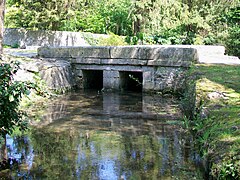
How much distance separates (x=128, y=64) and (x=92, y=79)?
210 centimetres

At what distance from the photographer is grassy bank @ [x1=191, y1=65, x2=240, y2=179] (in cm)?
309

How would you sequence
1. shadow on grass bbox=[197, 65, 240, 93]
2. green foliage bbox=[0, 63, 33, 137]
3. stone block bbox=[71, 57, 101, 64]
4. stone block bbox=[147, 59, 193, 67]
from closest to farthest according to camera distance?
1. green foliage bbox=[0, 63, 33, 137]
2. shadow on grass bbox=[197, 65, 240, 93]
3. stone block bbox=[147, 59, 193, 67]
4. stone block bbox=[71, 57, 101, 64]

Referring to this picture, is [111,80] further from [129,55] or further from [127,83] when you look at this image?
[129,55]

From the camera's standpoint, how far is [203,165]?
4336 mm

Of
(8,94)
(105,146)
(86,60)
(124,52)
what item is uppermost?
(124,52)

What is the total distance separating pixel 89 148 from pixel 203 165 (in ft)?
5.68

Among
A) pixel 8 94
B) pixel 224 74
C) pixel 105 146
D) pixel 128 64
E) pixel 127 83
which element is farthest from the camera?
pixel 127 83

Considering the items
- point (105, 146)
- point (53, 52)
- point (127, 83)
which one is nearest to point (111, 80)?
point (127, 83)

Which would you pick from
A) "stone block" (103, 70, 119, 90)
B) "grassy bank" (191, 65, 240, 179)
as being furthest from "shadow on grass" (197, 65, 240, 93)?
"stone block" (103, 70, 119, 90)

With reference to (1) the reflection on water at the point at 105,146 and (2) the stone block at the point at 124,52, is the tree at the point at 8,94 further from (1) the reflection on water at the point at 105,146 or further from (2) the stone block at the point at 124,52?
(2) the stone block at the point at 124,52

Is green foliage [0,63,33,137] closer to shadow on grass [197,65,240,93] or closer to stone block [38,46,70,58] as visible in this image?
shadow on grass [197,65,240,93]

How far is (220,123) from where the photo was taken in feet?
13.5

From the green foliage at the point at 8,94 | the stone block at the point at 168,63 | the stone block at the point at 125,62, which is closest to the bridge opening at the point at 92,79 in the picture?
the stone block at the point at 125,62

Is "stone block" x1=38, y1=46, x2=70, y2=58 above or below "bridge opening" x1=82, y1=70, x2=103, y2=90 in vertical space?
above
